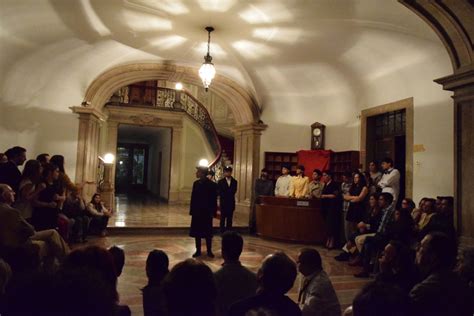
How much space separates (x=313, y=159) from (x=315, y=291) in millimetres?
6874

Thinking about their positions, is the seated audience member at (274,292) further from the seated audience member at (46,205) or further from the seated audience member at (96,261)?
the seated audience member at (46,205)

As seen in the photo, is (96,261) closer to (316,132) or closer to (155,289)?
(155,289)

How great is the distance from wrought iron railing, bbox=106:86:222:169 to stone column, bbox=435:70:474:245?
9932 mm

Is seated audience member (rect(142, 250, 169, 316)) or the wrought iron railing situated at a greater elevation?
the wrought iron railing

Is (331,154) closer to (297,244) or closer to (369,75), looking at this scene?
(369,75)

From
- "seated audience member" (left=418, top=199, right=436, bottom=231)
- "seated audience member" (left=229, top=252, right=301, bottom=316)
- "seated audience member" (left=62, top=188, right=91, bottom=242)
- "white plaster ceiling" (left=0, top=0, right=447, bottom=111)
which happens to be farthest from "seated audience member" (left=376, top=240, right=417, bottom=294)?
"seated audience member" (left=62, top=188, right=91, bottom=242)

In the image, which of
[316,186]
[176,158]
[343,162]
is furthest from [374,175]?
[176,158]

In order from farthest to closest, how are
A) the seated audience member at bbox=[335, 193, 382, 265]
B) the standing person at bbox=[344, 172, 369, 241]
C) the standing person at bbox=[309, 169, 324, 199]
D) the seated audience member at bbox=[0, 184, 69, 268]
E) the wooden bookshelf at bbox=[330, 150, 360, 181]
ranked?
the wooden bookshelf at bbox=[330, 150, 360, 181] < the standing person at bbox=[309, 169, 324, 199] < the standing person at bbox=[344, 172, 369, 241] < the seated audience member at bbox=[335, 193, 382, 265] < the seated audience member at bbox=[0, 184, 69, 268]

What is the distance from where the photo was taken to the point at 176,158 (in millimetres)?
14727

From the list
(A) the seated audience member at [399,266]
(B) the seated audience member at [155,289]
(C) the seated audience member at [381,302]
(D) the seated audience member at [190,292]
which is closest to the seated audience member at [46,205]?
(B) the seated audience member at [155,289]

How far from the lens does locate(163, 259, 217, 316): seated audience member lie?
1456 mm

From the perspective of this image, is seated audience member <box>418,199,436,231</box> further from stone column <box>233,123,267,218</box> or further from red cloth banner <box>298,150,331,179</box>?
stone column <box>233,123,267,218</box>

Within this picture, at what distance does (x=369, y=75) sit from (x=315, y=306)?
245 inches

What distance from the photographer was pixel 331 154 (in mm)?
8758
